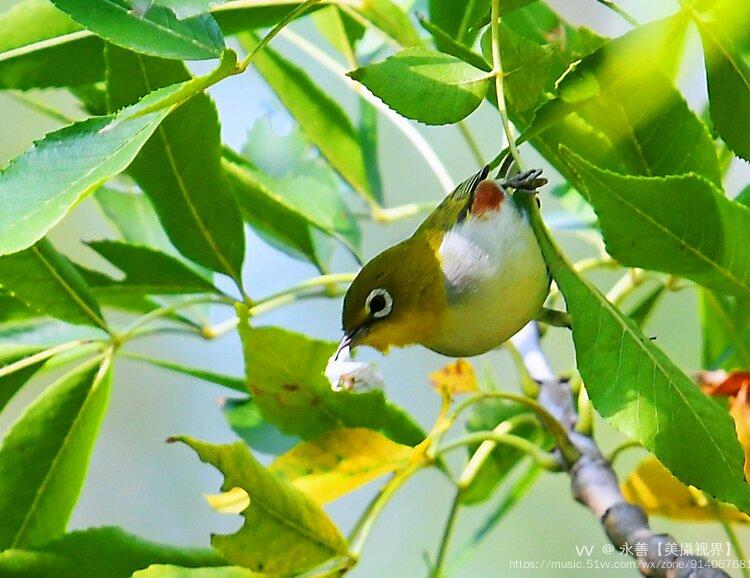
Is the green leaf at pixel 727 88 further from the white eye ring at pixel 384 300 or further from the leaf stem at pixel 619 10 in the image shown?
the white eye ring at pixel 384 300

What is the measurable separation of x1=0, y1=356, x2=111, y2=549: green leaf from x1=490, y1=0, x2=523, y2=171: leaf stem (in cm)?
37

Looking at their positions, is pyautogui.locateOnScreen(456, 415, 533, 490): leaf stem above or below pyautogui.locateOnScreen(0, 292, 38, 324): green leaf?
below

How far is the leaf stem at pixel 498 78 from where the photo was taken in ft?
1.48

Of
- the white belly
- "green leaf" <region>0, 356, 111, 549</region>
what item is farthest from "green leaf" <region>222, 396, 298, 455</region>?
the white belly

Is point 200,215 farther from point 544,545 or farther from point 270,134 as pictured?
point 544,545

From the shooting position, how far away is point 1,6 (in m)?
1.46

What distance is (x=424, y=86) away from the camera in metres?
0.46

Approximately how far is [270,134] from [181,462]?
121 cm

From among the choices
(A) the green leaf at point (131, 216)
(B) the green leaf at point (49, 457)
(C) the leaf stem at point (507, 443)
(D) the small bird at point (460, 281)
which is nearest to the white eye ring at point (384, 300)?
(D) the small bird at point (460, 281)

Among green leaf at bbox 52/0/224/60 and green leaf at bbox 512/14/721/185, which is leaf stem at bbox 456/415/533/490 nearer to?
green leaf at bbox 512/14/721/185

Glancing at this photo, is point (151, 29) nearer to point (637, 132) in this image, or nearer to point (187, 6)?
point (187, 6)

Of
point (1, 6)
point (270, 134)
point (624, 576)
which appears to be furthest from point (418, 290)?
point (624, 576)

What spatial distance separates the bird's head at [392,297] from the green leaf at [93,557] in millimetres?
183

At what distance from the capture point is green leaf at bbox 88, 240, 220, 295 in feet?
2.33
